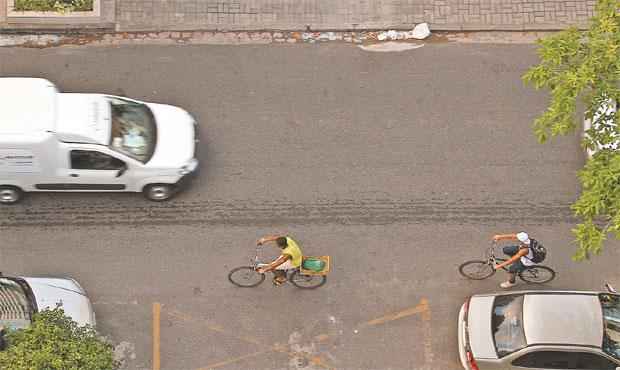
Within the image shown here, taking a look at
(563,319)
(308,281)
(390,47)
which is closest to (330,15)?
(390,47)

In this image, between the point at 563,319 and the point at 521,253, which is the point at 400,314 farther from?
the point at 563,319

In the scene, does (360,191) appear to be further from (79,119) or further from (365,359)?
(79,119)

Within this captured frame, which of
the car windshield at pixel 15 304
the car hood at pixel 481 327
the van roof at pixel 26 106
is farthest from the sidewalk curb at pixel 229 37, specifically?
the car hood at pixel 481 327

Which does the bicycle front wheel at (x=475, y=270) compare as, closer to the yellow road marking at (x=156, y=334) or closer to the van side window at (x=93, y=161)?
the yellow road marking at (x=156, y=334)

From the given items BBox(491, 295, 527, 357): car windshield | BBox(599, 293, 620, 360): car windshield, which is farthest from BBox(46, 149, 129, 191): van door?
BBox(599, 293, 620, 360): car windshield

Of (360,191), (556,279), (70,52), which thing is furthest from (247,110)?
(556,279)
